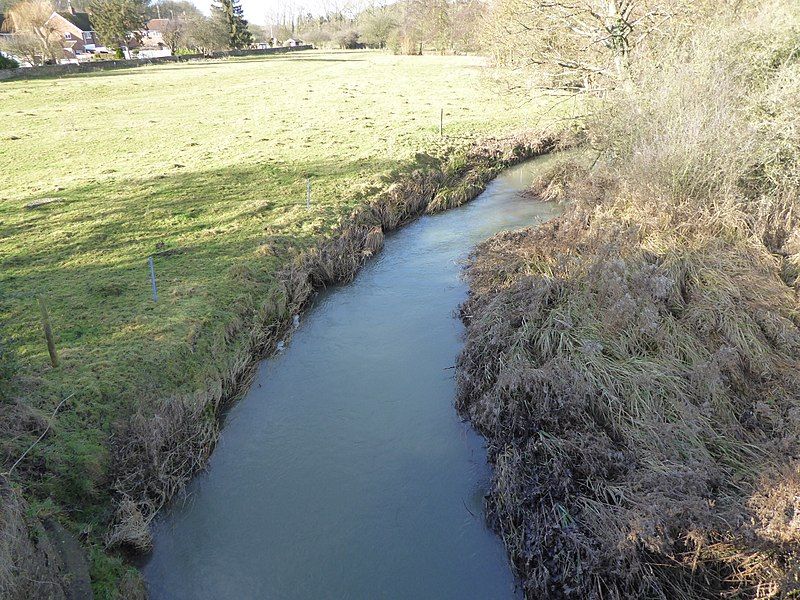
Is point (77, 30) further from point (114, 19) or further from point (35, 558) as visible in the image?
point (35, 558)

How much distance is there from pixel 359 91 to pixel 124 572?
32.1 metres

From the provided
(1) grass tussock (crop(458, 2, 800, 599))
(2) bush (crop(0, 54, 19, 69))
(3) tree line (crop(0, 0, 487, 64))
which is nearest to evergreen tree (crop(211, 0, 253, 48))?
(3) tree line (crop(0, 0, 487, 64))

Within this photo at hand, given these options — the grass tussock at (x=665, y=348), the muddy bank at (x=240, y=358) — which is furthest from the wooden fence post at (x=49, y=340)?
the grass tussock at (x=665, y=348)

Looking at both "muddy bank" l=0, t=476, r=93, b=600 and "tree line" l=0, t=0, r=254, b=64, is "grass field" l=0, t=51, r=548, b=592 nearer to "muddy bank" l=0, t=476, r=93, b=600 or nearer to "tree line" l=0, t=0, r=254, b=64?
"muddy bank" l=0, t=476, r=93, b=600

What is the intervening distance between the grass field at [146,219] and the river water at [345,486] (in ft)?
3.74

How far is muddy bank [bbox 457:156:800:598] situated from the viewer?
5.05 meters

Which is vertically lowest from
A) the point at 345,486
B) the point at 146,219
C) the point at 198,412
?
the point at 345,486

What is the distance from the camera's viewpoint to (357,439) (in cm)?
787

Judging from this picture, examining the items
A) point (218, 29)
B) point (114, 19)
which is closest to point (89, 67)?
point (114, 19)

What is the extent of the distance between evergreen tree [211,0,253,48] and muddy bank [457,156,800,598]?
63.6m

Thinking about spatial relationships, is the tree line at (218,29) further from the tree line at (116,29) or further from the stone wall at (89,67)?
the stone wall at (89,67)

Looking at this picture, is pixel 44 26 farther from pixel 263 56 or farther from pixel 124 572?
pixel 124 572

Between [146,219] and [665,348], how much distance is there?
36.2 feet

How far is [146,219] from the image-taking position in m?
12.8
